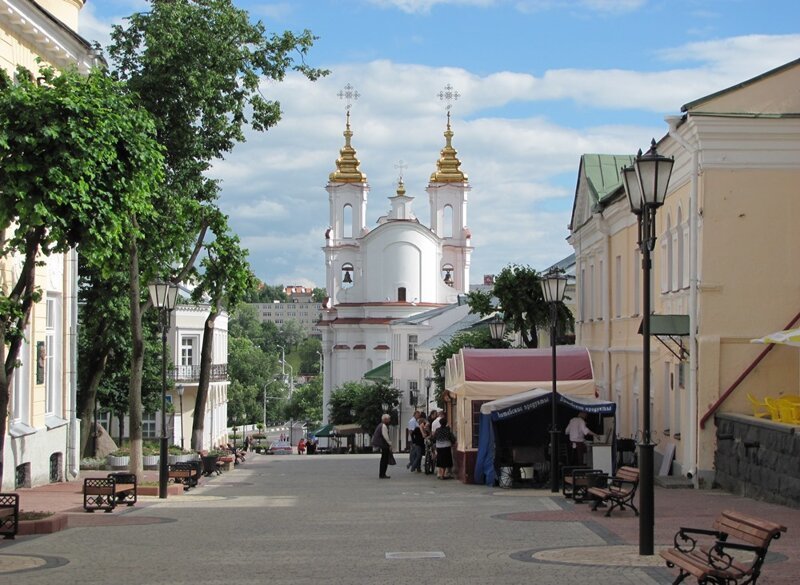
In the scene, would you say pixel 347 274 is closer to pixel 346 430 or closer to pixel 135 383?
pixel 346 430

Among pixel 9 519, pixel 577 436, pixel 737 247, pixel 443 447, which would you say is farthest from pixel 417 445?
pixel 9 519

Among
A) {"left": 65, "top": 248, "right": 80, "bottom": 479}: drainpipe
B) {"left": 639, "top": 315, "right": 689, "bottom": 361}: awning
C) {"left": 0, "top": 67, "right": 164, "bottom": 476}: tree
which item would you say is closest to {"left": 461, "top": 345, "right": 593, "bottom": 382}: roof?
{"left": 639, "top": 315, "right": 689, "bottom": 361}: awning

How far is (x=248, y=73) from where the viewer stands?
30453 mm

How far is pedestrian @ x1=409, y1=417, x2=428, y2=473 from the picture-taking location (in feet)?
111

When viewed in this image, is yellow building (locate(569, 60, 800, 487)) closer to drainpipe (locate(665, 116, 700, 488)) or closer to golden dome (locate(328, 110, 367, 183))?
drainpipe (locate(665, 116, 700, 488))

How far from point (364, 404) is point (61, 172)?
72.2m

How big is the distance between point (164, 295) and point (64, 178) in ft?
30.2

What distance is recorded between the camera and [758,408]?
78.3ft

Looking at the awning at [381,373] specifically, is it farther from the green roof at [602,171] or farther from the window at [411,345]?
the green roof at [602,171]

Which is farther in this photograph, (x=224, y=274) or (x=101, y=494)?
(x=224, y=274)

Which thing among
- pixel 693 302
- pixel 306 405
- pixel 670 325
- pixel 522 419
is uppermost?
pixel 693 302

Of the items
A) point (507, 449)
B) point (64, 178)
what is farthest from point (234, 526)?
point (507, 449)

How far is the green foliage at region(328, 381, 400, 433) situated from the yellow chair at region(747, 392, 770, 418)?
63003mm

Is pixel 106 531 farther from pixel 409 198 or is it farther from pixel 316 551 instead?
pixel 409 198
